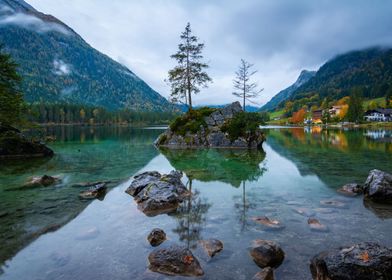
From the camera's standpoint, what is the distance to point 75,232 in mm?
11625

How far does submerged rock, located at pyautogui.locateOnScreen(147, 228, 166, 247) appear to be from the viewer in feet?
34.3

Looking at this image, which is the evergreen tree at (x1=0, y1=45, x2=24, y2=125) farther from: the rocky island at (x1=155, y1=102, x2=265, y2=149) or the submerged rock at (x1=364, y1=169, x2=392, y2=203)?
the submerged rock at (x1=364, y1=169, x2=392, y2=203)

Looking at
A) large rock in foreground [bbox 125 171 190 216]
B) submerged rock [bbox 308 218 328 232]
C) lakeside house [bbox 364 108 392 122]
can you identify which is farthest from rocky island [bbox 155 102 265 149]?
lakeside house [bbox 364 108 392 122]

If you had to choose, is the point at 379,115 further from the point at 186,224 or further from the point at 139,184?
the point at 186,224

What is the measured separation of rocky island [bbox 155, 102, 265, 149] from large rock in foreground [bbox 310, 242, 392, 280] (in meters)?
35.7

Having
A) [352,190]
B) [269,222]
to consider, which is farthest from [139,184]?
[352,190]

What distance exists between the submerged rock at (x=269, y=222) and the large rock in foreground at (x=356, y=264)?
11.5 feet

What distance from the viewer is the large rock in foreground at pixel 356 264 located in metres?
7.48

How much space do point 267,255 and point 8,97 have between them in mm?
33170

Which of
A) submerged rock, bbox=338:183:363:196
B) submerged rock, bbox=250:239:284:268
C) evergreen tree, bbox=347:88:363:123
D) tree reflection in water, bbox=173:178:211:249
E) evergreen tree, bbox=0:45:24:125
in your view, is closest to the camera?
submerged rock, bbox=250:239:284:268

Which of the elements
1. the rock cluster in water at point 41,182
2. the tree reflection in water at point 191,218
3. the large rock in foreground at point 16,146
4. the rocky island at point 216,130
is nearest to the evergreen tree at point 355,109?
the rocky island at point 216,130

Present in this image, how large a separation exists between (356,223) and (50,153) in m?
36.5

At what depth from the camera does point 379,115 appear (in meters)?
171

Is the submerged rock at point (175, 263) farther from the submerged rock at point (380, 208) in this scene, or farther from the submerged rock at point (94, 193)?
the submerged rock at point (380, 208)
